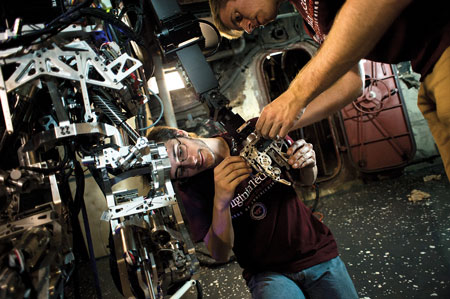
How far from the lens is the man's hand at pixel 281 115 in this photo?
969 millimetres

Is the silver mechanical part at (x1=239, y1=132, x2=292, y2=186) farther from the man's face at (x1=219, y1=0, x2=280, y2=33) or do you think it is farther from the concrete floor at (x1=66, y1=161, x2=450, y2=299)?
the concrete floor at (x1=66, y1=161, x2=450, y2=299)

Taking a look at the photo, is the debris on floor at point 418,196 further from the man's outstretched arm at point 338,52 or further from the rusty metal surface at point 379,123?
the man's outstretched arm at point 338,52

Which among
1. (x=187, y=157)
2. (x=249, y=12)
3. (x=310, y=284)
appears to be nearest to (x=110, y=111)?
(x=187, y=157)

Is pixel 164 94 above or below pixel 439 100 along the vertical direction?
above

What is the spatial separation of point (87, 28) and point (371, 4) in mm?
1020

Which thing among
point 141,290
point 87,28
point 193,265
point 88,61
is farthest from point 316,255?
point 87,28

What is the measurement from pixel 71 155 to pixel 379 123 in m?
4.93

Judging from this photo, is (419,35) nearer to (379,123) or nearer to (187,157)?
(187,157)

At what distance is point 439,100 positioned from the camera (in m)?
0.89

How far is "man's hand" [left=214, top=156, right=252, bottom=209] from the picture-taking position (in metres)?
1.25

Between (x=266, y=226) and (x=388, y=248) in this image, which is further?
(x=388, y=248)

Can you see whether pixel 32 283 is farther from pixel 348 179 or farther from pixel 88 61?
pixel 348 179

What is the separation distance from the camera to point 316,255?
141 cm

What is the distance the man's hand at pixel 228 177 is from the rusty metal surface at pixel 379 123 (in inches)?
160
